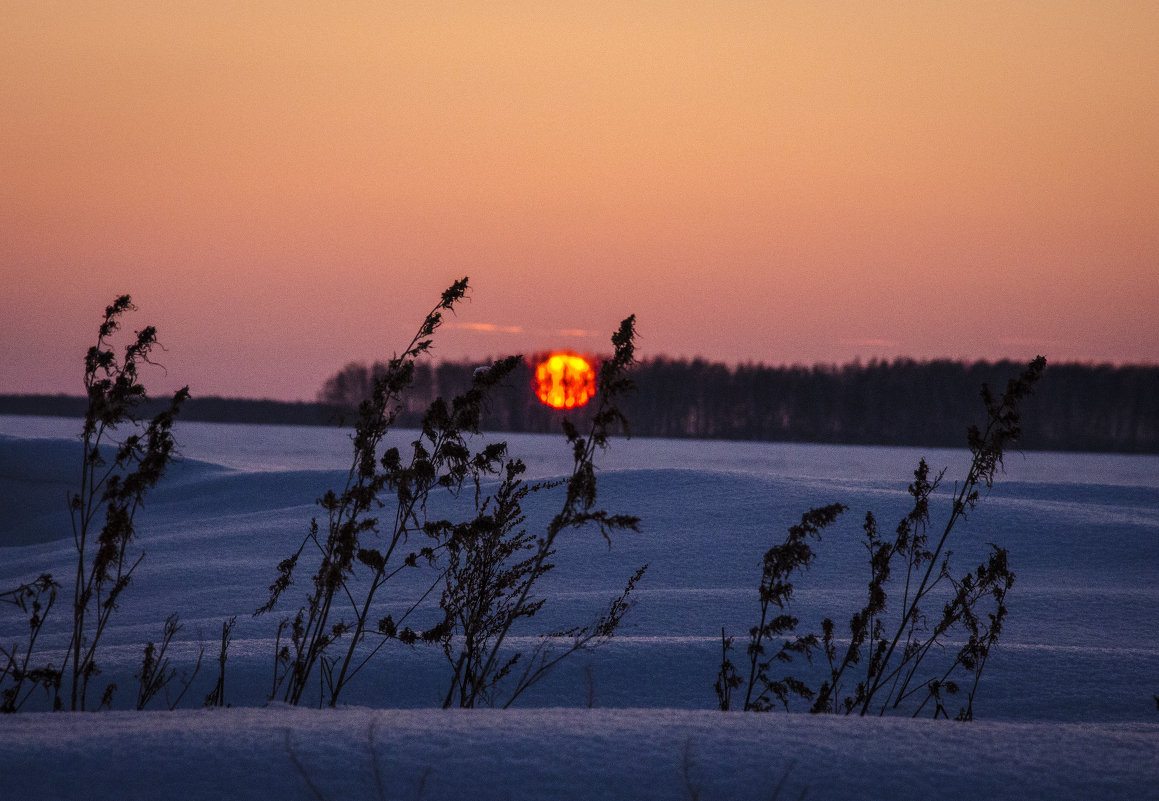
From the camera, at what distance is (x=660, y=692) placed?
159 inches

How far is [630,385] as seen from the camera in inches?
101

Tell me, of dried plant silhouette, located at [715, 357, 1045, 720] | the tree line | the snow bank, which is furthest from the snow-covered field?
the tree line

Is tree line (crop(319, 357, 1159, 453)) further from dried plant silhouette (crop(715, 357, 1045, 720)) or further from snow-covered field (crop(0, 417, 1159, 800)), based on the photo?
dried plant silhouette (crop(715, 357, 1045, 720))

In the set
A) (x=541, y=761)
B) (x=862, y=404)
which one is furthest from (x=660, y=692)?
(x=862, y=404)

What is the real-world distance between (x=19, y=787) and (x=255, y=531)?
709cm

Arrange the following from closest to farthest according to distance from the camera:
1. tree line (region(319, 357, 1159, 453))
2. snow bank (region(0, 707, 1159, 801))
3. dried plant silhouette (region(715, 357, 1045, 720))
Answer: snow bank (region(0, 707, 1159, 801)) < dried plant silhouette (region(715, 357, 1045, 720)) < tree line (region(319, 357, 1159, 453))

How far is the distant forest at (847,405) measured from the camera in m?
67.2

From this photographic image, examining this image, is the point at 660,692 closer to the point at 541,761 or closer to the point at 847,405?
the point at 541,761

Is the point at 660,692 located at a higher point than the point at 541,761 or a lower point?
lower

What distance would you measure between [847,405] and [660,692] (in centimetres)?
7081

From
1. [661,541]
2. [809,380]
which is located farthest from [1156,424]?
[661,541]

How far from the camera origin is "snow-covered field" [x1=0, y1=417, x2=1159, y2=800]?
76.0 inches

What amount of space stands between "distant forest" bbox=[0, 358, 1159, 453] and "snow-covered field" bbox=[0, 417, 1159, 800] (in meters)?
56.7

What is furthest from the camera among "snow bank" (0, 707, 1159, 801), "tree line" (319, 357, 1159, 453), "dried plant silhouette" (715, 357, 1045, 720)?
"tree line" (319, 357, 1159, 453)
